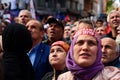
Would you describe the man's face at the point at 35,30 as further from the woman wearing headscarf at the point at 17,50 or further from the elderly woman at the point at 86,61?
the elderly woman at the point at 86,61

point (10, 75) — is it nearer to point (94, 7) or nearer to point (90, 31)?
point (90, 31)

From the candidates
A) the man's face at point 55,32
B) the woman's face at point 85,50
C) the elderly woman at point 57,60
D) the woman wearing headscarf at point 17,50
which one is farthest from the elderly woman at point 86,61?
the man's face at point 55,32

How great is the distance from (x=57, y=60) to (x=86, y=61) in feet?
3.70

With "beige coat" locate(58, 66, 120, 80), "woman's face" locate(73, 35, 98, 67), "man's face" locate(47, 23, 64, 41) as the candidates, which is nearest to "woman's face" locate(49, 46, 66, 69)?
"beige coat" locate(58, 66, 120, 80)

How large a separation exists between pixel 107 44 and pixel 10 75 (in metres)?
1.25

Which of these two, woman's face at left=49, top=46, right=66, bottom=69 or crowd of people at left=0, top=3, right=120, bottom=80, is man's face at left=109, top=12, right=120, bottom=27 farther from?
woman's face at left=49, top=46, right=66, bottom=69

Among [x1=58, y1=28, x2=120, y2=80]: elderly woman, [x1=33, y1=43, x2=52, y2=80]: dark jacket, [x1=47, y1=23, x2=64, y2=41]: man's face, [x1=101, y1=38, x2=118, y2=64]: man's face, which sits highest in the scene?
[x1=58, y1=28, x2=120, y2=80]: elderly woman

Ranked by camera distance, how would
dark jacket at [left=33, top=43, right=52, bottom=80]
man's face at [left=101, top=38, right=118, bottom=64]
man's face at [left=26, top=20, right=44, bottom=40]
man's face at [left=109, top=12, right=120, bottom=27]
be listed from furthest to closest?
man's face at [left=109, top=12, right=120, bottom=27] → man's face at [left=26, top=20, right=44, bottom=40] → dark jacket at [left=33, top=43, right=52, bottom=80] → man's face at [left=101, top=38, right=118, bottom=64]

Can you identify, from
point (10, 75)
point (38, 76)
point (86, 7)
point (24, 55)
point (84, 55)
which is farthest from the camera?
point (86, 7)

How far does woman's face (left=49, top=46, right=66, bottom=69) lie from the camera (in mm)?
4984

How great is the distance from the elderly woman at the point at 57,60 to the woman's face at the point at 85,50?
0.92 meters

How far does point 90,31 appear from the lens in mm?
4098

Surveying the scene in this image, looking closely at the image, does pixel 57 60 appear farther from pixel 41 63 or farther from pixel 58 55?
pixel 41 63

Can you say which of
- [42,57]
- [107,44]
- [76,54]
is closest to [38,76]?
[42,57]
